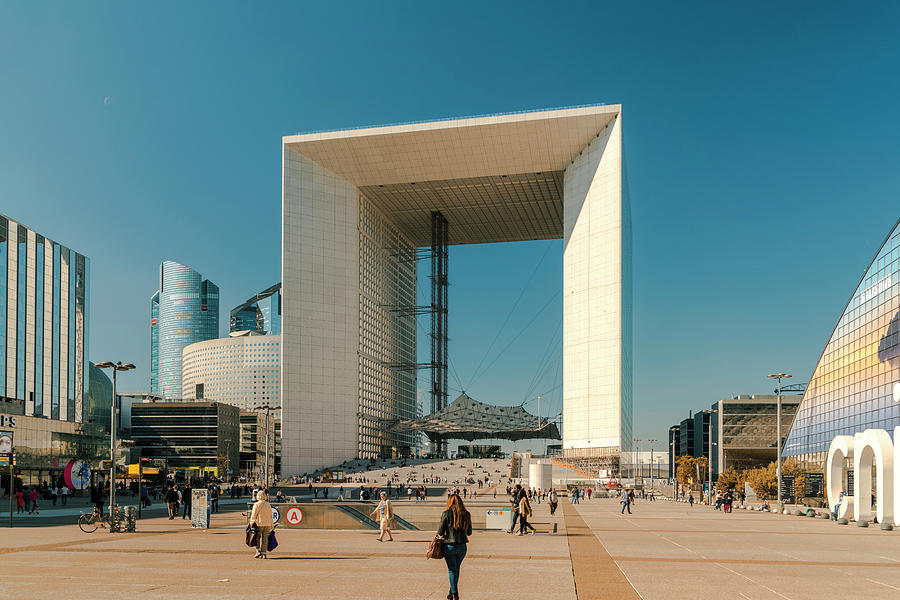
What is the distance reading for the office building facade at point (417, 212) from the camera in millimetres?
96312

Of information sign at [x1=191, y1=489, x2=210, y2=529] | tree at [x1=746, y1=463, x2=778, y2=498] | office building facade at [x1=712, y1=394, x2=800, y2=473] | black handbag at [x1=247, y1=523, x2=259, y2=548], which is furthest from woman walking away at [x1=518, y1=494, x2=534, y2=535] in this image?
office building facade at [x1=712, y1=394, x2=800, y2=473]

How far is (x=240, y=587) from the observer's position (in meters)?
14.9

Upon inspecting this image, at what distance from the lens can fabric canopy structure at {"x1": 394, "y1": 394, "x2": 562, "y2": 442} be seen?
123 meters

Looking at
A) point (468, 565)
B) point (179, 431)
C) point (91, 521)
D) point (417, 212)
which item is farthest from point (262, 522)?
point (179, 431)

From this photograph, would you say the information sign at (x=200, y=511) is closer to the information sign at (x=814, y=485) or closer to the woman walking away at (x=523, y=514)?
the woman walking away at (x=523, y=514)

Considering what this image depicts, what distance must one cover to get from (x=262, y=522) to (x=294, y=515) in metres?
9.77

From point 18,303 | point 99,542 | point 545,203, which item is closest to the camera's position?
point 99,542

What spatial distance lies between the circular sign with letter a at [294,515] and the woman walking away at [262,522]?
9.39m

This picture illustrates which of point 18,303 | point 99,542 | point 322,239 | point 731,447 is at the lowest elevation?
point 731,447

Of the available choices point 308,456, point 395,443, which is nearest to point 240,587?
point 308,456

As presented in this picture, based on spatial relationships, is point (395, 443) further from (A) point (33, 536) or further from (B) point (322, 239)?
(A) point (33, 536)

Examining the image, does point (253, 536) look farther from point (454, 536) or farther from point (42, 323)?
point (42, 323)

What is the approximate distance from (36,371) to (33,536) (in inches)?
3104

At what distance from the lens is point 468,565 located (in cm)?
1867
